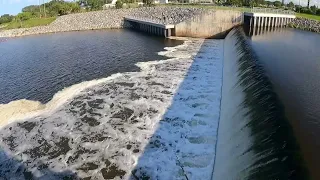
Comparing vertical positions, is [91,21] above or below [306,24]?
above

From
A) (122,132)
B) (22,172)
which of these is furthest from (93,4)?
(22,172)

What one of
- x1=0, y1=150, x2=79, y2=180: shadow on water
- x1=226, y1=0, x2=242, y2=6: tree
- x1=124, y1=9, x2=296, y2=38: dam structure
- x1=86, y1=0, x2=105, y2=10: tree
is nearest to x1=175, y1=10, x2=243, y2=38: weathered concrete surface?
x1=124, y1=9, x2=296, y2=38: dam structure

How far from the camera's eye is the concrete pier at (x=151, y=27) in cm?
4672

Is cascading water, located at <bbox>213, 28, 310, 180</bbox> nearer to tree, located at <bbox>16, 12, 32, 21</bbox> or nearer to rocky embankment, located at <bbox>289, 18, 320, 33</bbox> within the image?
rocky embankment, located at <bbox>289, 18, 320, 33</bbox>

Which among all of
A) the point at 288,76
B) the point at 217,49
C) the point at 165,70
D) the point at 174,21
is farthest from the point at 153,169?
the point at 174,21

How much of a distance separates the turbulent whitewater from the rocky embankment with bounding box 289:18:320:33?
1814 cm

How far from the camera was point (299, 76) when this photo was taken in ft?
70.8

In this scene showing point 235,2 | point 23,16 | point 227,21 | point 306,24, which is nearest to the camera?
point 306,24

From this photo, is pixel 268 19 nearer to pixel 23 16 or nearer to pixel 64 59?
pixel 64 59

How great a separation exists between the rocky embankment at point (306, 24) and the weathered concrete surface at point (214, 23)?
707cm

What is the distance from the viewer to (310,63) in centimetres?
2466

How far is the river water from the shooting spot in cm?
1323

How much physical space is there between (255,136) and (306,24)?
31397 mm

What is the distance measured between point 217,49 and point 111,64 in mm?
12783
